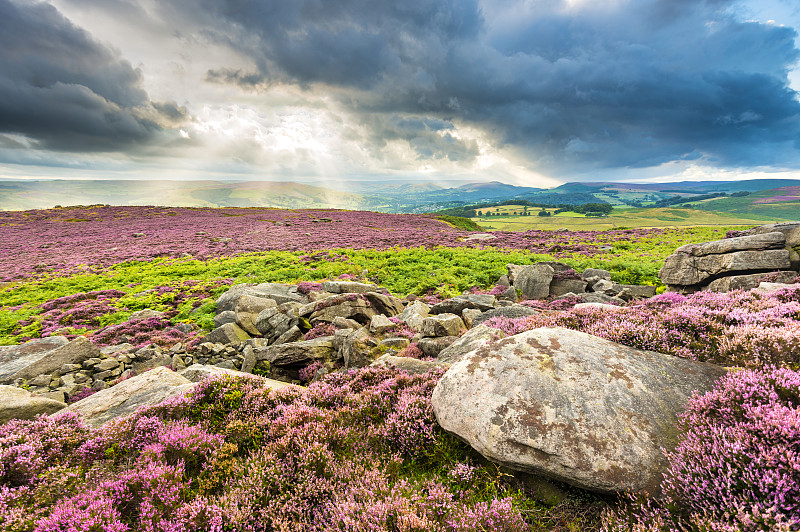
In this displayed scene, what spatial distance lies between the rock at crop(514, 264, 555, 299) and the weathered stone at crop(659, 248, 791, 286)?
17.3 feet

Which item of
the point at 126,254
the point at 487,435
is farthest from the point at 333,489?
the point at 126,254

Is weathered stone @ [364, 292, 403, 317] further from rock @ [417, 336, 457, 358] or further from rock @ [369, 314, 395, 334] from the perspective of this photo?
rock @ [417, 336, 457, 358]

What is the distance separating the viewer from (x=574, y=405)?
4.49 meters

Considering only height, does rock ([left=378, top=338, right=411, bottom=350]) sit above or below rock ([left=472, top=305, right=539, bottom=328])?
below

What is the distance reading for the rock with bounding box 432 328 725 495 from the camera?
12.9 feet

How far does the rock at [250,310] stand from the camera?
46.4 ft

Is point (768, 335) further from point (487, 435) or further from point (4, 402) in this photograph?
point (4, 402)

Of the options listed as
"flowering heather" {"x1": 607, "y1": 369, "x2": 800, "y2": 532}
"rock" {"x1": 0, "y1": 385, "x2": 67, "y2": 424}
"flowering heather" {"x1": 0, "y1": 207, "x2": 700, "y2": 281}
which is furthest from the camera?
"flowering heather" {"x1": 0, "y1": 207, "x2": 700, "y2": 281}

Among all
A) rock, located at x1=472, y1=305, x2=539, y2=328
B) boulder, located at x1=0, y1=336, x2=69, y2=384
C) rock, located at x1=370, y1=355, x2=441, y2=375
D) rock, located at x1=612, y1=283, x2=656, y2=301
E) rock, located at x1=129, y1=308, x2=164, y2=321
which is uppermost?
rock, located at x1=370, y1=355, x2=441, y2=375

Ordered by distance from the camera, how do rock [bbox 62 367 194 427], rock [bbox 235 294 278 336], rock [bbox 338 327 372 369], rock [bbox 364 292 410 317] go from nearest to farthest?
rock [bbox 62 367 194 427], rock [bbox 338 327 372 369], rock [bbox 235 294 278 336], rock [bbox 364 292 410 317]

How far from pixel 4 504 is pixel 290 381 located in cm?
711

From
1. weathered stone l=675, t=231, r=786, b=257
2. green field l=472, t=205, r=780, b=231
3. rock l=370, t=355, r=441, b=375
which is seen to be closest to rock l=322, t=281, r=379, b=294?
rock l=370, t=355, r=441, b=375

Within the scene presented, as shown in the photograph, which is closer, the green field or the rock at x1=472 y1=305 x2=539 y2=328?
the rock at x1=472 y1=305 x2=539 y2=328

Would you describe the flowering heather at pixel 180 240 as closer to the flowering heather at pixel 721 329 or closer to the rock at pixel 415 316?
the rock at pixel 415 316
